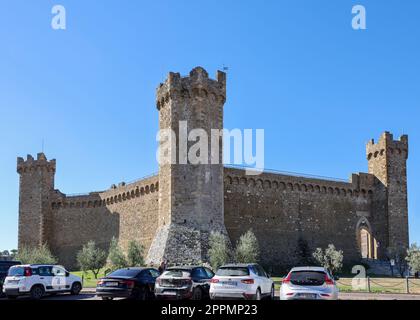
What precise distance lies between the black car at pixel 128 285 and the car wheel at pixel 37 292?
376cm

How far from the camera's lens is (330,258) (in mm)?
42188

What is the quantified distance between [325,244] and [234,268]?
30385 millimetres

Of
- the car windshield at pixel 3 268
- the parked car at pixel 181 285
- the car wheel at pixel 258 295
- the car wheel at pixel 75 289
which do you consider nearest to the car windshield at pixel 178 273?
the parked car at pixel 181 285

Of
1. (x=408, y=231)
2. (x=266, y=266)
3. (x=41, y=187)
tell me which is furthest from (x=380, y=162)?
(x=41, y=187)

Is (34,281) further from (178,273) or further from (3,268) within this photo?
(178,273)

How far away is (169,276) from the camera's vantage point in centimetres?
1791

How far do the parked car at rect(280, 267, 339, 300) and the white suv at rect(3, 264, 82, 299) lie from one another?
34.5 feet

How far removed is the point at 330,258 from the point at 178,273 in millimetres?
26693

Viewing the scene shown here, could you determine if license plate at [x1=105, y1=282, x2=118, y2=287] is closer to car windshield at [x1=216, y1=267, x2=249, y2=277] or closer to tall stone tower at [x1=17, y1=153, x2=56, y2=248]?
car windshield at [x1=216, y1=267, x2=249, y2=277]

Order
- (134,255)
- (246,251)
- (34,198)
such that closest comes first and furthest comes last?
(246,251), (134,255), (34,198)

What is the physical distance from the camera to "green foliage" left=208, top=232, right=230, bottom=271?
1305 inches

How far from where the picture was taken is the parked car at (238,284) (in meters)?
16.5

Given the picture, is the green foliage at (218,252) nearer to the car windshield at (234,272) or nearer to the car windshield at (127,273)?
the car windshield at (127,273)

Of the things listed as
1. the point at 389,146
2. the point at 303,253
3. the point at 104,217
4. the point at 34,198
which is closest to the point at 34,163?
the point at 34,198
